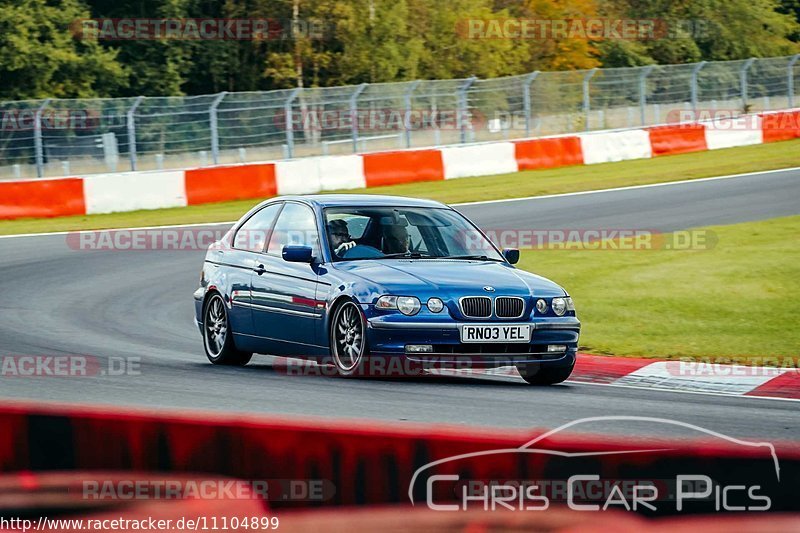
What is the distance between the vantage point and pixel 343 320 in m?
9.90

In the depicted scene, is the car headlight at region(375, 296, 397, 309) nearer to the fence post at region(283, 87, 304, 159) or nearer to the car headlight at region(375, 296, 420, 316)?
the car headlight at region(375, 296, 420, 316)

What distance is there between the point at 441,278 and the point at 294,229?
1661 millimetres

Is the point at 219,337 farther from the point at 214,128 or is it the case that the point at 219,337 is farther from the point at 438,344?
the point at 214,128

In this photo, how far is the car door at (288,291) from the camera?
10.3 meters

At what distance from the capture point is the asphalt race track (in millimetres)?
8352

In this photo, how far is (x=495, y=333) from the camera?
31.8ft

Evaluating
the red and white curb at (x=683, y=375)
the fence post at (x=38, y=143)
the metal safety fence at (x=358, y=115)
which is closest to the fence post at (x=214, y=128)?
the metal safety fence at (x=358, y=115)

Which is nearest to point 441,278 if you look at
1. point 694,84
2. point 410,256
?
point 410,256

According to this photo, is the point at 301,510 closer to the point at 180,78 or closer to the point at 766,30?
the point at 180,78

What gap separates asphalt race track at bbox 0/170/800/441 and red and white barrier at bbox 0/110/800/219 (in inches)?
130

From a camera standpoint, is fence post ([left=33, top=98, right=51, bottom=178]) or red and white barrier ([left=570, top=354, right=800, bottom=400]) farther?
fence post ([left=33, top=98, right=51, bottom=178])

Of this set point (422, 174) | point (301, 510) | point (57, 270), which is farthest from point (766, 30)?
point (301, 510)

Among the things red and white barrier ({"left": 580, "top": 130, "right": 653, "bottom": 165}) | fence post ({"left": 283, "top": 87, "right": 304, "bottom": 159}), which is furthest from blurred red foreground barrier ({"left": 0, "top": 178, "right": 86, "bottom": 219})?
red and white barrier ({"left": 580, "top": 130, "right": 653, "bottom": 165})

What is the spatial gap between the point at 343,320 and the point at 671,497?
19.2ft
